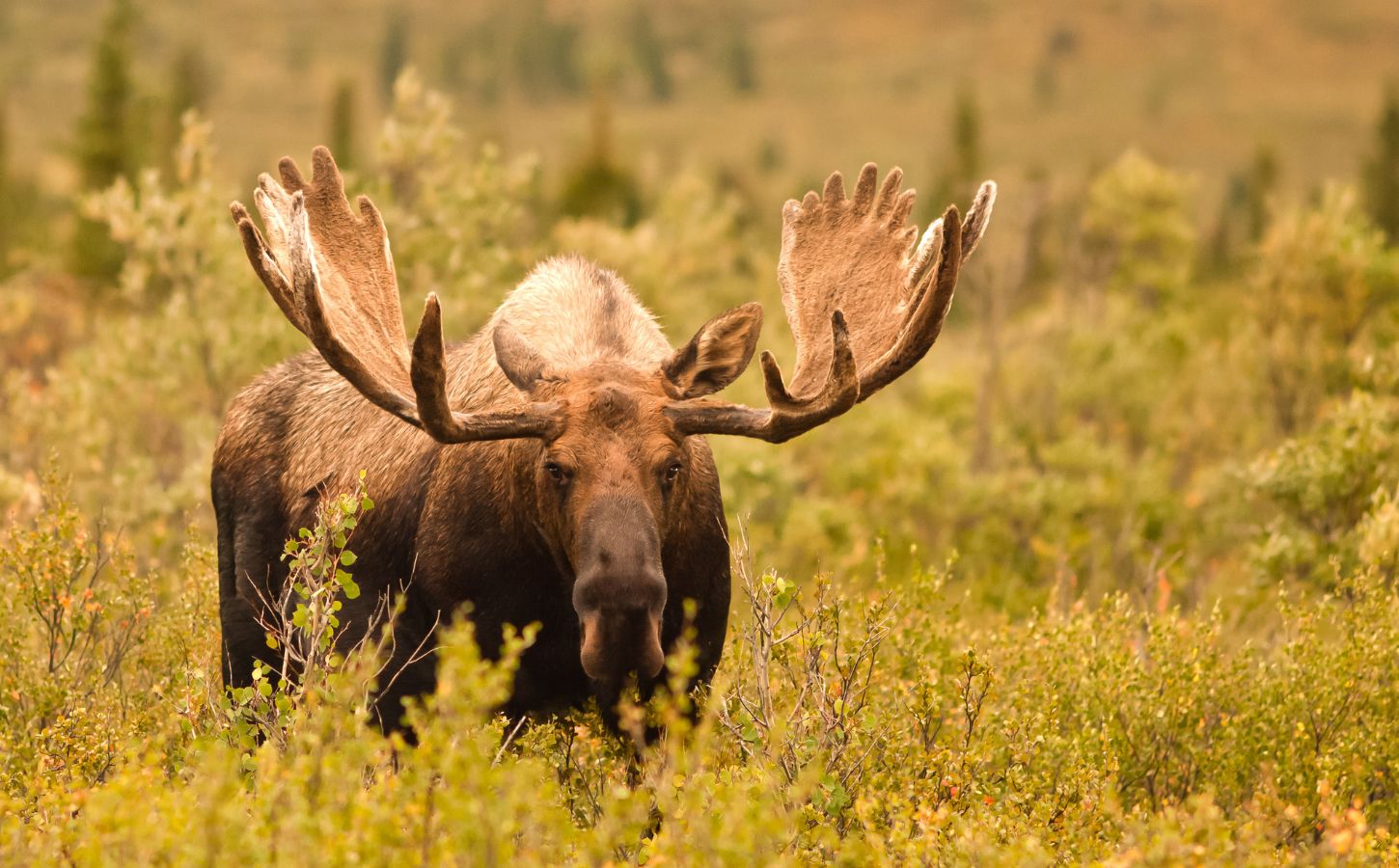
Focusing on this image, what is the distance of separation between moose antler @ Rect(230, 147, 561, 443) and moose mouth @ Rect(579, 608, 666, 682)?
89 cm

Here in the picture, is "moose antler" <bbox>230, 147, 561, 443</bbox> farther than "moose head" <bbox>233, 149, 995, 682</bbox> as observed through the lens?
Yes

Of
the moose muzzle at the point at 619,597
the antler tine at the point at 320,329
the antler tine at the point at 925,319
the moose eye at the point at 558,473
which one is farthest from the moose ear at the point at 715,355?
the antler tine at the point at 320,329

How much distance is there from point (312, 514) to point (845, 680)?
2.74 metres

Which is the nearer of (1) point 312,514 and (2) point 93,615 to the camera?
(1) point 312,514

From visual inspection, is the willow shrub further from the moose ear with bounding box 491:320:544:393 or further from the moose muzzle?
the moose ear with bounding box 491:320:544:393

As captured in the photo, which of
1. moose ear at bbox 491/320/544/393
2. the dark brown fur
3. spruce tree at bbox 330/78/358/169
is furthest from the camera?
spruce tree at bbox 330/78/358/169

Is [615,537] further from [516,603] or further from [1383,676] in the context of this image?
[1383,676]

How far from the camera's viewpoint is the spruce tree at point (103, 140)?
39906 millimetres

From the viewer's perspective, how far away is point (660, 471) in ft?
19.0

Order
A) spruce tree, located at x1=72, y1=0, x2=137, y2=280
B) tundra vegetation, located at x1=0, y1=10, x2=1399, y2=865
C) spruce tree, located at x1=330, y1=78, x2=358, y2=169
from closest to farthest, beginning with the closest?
tundra vegetation, located at x1=0, y1=10, x2=1399, y2=865, spruce tree, located at x1=72, y1=0, x2=137, y2=280, spruce tree, located at x1=330, y1=78, x2=358, y2=169

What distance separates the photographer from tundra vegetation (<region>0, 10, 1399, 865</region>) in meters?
4.31

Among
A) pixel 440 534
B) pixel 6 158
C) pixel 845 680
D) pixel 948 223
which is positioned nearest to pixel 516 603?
pixel 440 534

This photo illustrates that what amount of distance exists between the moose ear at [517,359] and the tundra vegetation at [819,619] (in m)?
0.90

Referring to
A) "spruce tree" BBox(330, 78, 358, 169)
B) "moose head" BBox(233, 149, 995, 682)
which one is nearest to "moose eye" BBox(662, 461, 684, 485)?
"moose head" BBox(233, 149, 995, 682)
